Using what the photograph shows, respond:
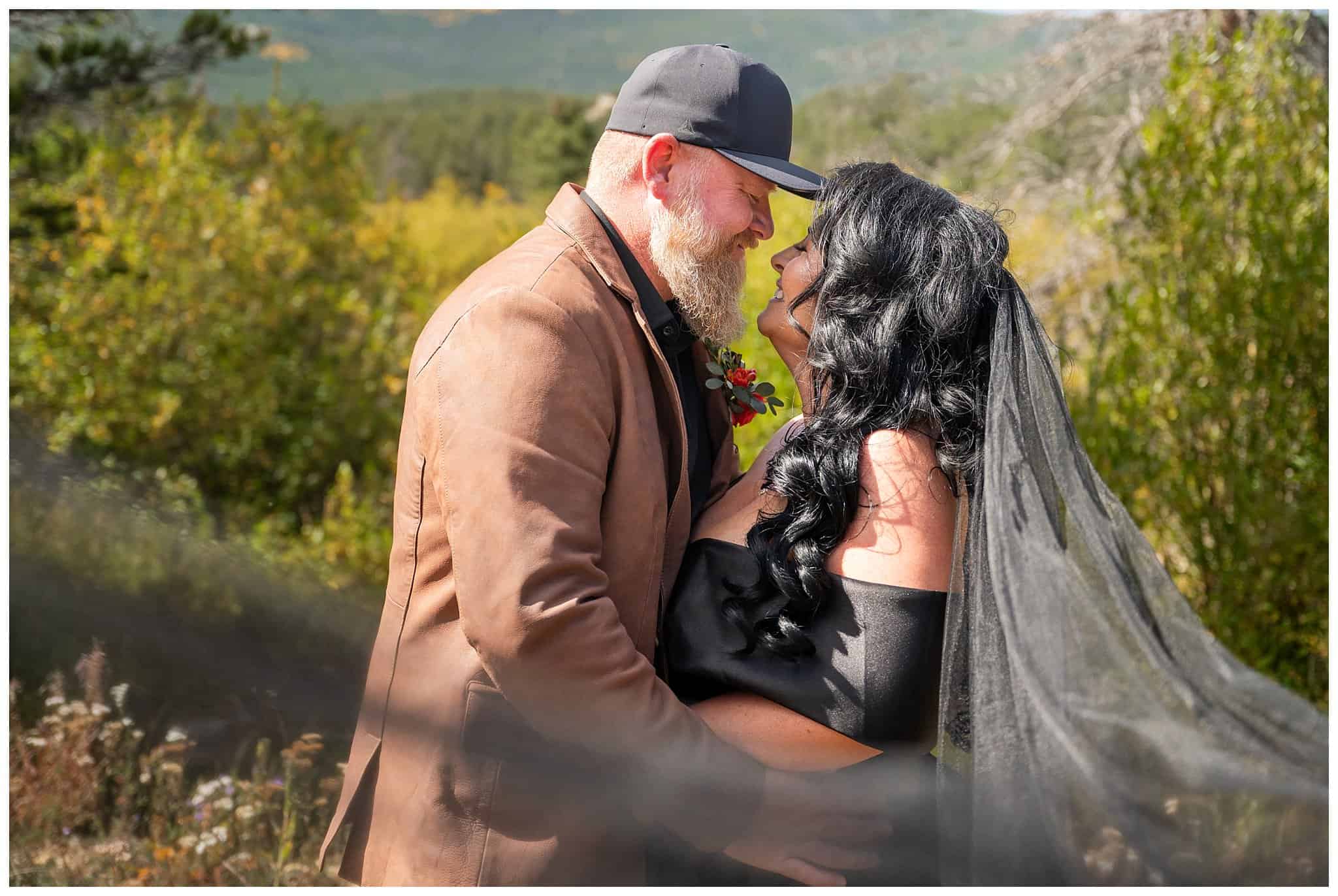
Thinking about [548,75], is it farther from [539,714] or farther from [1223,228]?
[539,714]

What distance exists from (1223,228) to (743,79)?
266 centimetres

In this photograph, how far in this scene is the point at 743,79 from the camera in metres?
2.04

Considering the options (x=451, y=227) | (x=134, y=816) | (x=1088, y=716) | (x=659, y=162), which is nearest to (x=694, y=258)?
(x=659, y=162)

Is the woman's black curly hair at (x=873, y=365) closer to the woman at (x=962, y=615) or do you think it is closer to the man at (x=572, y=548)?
the woman at (x=962, y=615)

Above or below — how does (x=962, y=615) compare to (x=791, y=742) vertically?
above

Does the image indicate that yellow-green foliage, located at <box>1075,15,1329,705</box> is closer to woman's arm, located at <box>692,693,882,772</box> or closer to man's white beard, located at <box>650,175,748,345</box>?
man's white beard, located at <box>650,175,748,345</box>

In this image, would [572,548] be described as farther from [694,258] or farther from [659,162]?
[659,162]

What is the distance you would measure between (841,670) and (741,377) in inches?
27.5

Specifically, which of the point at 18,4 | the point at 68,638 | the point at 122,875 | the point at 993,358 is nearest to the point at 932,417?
the point at 993,358

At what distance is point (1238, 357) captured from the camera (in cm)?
389

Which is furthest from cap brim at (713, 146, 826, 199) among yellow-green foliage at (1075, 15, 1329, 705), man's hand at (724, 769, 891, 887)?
yellow-green foliage at (1075, 15, 1329, 705)

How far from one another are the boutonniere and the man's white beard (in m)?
0.14

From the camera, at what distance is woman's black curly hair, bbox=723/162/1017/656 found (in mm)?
1864

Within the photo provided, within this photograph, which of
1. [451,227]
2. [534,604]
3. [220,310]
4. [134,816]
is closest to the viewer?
[534,604]
